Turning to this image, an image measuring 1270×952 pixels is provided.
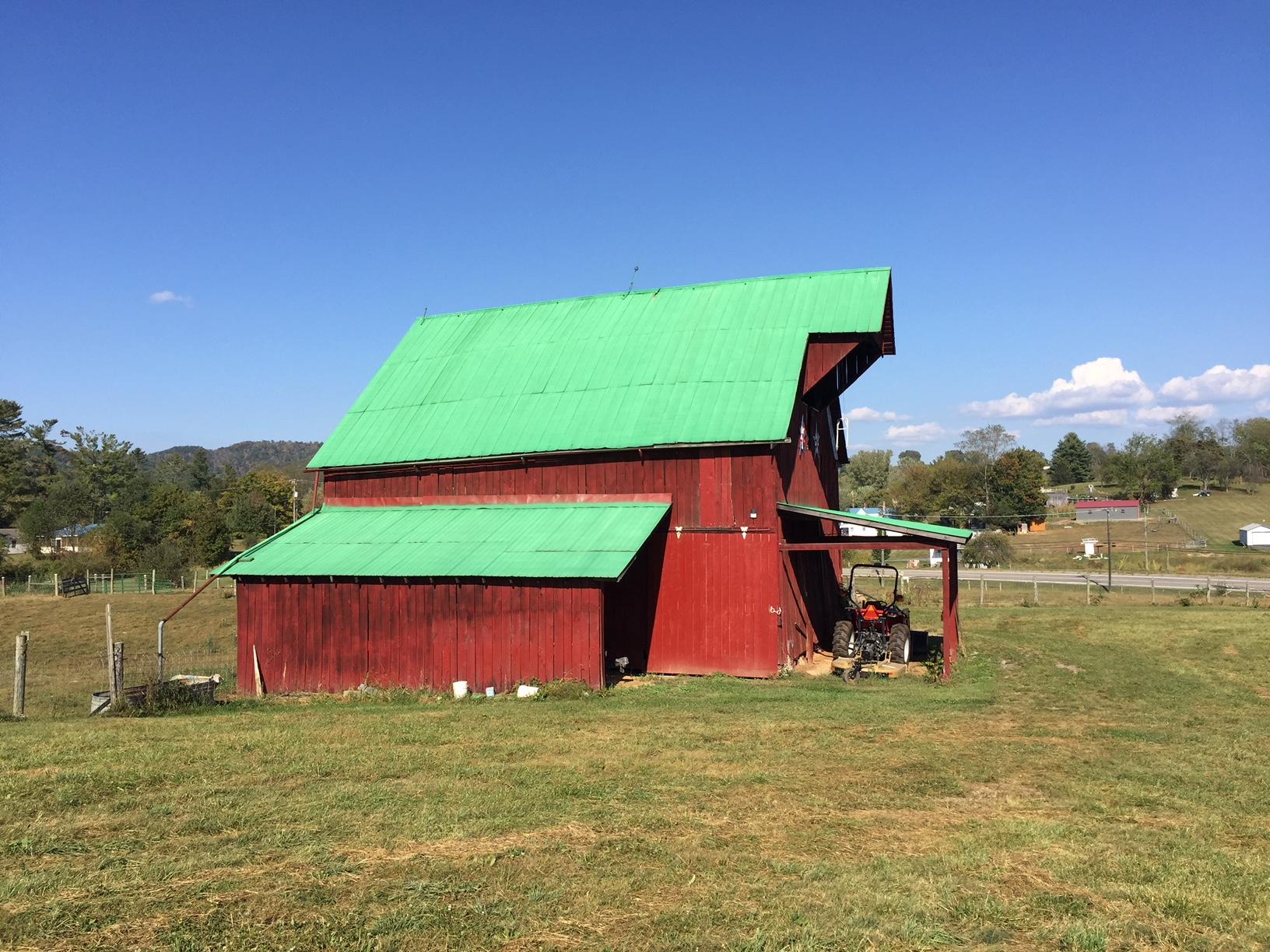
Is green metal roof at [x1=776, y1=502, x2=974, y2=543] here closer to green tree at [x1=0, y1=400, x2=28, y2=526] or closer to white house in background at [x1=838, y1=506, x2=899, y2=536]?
white house in background at [x1=838, y1=506, x2=899, y2=536]

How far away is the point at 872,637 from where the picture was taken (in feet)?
74.4

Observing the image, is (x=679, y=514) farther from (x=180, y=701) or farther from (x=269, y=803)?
(x=269, y=803)

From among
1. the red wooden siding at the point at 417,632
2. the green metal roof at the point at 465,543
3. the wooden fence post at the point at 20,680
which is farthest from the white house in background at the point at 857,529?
the wooden fence post at the point at 20,680

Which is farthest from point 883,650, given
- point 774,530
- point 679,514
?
point 679,514

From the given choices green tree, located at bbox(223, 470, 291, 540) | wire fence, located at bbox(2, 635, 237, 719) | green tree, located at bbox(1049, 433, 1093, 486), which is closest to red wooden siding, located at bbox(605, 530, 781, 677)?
wire fence, located at bbox(2, 635, 237, 719)

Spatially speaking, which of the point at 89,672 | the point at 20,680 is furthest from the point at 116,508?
the point at 20,680

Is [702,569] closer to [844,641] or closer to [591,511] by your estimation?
[591,511]

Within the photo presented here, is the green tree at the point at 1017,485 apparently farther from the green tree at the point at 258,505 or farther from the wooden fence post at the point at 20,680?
the wooden fence post at the point at 20,680

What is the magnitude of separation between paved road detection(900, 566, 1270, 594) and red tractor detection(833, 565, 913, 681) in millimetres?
31359

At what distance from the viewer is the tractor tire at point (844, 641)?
2239cm

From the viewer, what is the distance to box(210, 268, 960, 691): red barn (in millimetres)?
21344

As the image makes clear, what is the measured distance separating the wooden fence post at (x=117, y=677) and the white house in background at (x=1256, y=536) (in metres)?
99.6

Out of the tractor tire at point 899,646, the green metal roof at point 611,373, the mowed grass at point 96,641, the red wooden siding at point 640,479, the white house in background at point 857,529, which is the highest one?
the green metal roof at point 611,373

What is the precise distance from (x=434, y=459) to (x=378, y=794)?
16169 mm
